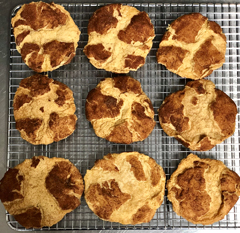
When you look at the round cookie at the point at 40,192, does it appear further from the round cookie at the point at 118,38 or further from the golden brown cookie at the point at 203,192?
the round cookie at the point at 118,38

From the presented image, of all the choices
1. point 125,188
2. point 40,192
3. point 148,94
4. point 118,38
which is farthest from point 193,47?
point 40,192

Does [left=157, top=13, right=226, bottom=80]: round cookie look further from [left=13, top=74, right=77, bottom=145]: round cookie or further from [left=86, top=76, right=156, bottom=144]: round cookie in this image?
[left=13, top=74, right=77, bottom=145]: round cookie

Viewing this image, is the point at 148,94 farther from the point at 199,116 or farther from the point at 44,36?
the point at 44,36

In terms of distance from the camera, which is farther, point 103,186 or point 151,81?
point 151,81

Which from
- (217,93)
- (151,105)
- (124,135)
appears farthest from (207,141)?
(124,135)

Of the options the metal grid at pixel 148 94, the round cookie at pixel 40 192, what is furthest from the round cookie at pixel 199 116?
the round cookie at pixel 40 192

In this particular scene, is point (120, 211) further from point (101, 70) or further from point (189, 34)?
point (189, 34)
